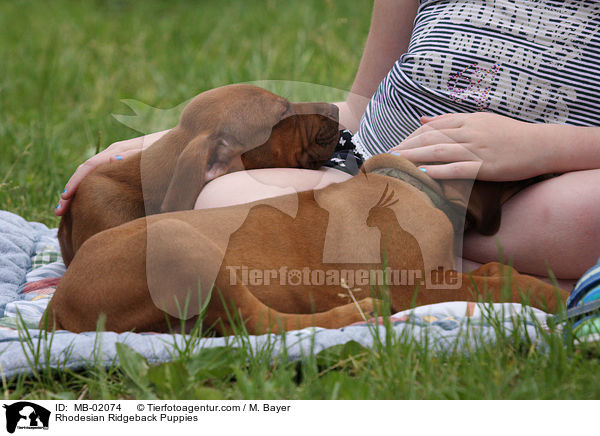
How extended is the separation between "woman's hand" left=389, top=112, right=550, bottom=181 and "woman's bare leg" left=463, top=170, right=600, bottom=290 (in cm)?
9

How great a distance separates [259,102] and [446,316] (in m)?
1.26

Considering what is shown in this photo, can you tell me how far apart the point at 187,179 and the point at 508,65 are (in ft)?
3.76

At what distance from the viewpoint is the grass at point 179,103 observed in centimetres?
146

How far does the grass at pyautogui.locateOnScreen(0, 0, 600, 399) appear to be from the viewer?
4.78 feet

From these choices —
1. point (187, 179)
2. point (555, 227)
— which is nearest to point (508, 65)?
point (555, 227)

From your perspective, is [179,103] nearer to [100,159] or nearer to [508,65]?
[100,159]

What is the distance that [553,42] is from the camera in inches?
92.2

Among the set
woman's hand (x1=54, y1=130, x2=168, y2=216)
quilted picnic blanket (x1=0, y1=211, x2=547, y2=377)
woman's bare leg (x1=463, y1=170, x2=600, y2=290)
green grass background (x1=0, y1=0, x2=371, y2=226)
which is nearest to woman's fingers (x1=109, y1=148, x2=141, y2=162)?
woman's hand (x1=54, y1=130, x2=168, y2=216)

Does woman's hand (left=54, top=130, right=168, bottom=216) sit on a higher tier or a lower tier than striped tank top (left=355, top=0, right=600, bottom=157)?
lower

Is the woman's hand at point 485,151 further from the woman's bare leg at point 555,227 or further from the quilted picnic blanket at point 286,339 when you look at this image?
the quilted picnic blanket at point 286,339
